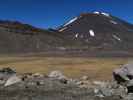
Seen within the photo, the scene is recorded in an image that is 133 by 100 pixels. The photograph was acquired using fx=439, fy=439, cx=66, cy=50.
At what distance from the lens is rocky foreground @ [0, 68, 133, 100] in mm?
35625

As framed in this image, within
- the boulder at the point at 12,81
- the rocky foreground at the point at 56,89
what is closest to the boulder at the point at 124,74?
the rocky foreground at the point at 56,89

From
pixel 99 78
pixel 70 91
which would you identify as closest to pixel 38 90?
pixel 70 91

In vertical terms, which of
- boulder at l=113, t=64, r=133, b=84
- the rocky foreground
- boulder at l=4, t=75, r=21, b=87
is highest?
boulder at l=113, t=64, r=133, b=84

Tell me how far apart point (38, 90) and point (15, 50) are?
159675 mm

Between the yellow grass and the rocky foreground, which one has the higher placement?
the yellow grass

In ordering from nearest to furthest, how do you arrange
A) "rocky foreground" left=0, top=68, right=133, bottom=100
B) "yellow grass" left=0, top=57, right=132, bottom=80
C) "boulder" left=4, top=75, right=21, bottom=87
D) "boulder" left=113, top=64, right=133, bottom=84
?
"rocky foreground" left=0, top=68, right=133, bottom=100 < "boulder" left=113, top=64, right=133, bottom=84 < "boulder" left=4, top=75, right=21, bottom=87 < "yellow grass" left=0, top=57, right=132, bottom=80

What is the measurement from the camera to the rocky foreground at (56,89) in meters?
35.6

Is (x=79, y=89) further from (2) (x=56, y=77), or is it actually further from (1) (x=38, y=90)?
(2) (x=56, y=77)

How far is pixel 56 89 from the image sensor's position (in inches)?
1635

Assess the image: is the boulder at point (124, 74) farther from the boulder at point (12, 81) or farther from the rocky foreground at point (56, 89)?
the boulder at point (12, 81)

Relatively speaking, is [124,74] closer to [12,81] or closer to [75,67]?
[12,81]

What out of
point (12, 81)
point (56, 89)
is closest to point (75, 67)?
point (12, 81)

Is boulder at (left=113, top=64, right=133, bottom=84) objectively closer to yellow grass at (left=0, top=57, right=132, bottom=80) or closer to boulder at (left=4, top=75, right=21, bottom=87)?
yellow grass at (left=0, top=57, right=132, bottom=80)

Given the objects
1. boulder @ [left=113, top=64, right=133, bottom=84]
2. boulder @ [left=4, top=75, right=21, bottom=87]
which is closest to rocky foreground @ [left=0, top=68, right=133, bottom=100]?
boulder @ [left=4, top=75, right=21, bottom=87]
